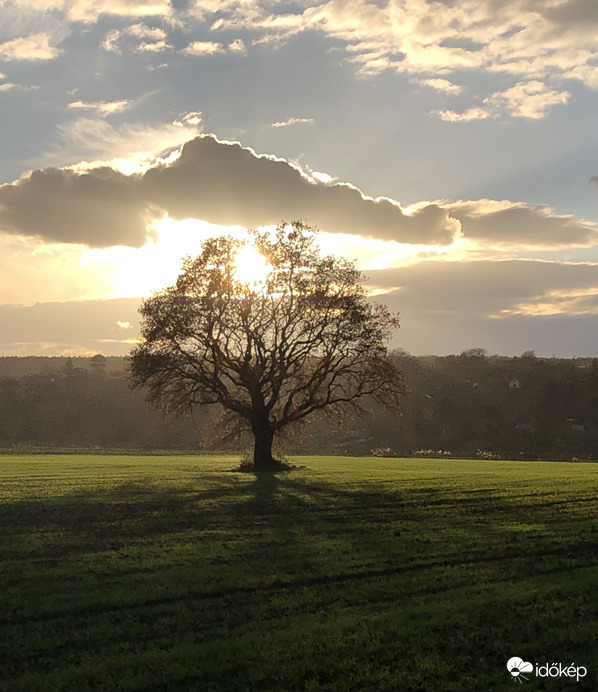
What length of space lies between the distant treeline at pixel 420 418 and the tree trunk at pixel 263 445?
154ft

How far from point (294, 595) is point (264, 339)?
37.8 metres

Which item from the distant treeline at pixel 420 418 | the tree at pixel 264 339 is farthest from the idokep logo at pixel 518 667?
the distant treeline at pixel 420 418

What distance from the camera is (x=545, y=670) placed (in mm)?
11211

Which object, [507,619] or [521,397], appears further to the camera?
[521,397]

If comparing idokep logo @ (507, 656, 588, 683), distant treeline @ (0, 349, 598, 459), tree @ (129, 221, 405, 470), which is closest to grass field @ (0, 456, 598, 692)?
idokep logo @ (507, 656, 588, 683)

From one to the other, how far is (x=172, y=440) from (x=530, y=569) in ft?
406

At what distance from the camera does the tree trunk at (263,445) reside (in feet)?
176

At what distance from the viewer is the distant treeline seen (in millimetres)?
124375

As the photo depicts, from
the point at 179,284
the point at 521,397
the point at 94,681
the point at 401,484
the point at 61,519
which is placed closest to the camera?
the point at 94,681

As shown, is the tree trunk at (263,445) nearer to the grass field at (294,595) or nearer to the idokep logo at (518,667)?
→ the grass field at (294,595)

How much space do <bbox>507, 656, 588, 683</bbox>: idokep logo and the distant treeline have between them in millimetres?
87842

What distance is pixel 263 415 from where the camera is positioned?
53156 mm

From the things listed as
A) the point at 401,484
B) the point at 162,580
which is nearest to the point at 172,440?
the point at 401,484

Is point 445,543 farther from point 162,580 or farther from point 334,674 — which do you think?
point 334,674
